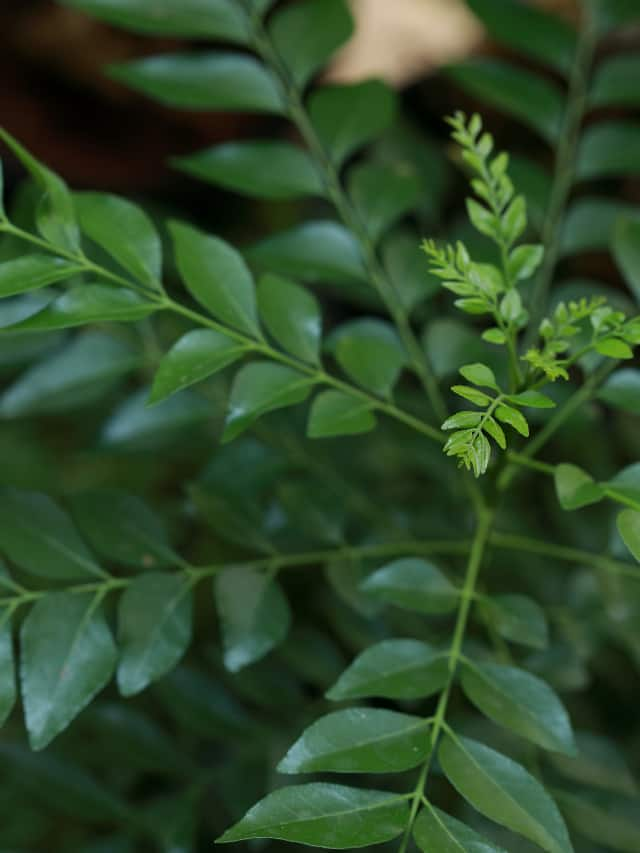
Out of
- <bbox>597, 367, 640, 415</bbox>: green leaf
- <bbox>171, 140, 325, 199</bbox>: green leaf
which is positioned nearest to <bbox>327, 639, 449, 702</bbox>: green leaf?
<bbox>597, 367, 640, 415</bbox>: green leaf

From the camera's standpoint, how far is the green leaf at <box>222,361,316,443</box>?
2.19 ft

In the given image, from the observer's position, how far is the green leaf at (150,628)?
0.71m

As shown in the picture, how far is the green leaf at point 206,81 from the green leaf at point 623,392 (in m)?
0.42

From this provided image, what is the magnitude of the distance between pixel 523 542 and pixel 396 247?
29 centimetres

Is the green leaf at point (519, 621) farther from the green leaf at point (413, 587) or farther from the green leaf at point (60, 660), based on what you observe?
the green leaf at point (60, 660)

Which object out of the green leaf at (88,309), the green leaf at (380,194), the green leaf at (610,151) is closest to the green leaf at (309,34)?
the green leaf at (380,194)

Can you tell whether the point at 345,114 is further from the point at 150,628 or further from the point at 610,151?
the point at 150,628

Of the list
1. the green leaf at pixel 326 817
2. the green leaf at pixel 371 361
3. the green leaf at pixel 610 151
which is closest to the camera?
the green leaf at pixel 326 817

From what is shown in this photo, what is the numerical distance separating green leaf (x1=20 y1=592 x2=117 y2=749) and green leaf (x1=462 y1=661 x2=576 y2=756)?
25 cm

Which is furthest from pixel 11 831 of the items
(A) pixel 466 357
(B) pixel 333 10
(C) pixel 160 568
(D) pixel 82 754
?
(B) pixel 333 10

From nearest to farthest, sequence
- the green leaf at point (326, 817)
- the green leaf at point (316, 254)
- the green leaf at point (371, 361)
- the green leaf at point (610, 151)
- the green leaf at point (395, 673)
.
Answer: the green leaf at point (326, 817) < the green leaf at point (395, 673) < the green leaf at point (371, 361) < the green leaf at point (316, 254) < the green leaf at point (610, 151)

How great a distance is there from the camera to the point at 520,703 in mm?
669

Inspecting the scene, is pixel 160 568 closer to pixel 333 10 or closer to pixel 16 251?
pixel 16 251

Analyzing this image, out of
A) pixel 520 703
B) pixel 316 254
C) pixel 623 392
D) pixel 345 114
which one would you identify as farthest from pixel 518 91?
pixel 520 703
